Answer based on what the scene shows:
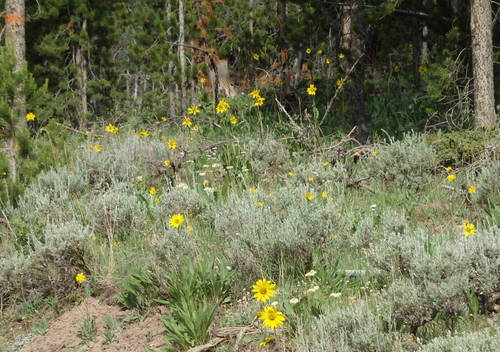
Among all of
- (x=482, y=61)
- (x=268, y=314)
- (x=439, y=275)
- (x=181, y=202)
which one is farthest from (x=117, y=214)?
(x=482, y=61)

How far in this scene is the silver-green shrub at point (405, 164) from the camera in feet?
Result: 21.2

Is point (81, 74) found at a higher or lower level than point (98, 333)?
higher

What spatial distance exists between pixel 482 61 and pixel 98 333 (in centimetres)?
557

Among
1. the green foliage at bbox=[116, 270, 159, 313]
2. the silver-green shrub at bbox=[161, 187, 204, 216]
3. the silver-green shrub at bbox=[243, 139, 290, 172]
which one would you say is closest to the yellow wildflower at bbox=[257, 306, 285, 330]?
the green foliage at bbox=[116, 270, 159, 313]

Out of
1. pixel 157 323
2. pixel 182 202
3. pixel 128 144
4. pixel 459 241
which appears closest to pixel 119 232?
pixel 182 202

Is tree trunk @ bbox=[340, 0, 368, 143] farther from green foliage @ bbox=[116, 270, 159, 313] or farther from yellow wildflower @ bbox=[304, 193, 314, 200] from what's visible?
green foliage @ bbox=[116, 270, 159, 313]

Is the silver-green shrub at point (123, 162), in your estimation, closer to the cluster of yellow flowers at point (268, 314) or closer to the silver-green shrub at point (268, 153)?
the silver-green shrub at point (268, 153)

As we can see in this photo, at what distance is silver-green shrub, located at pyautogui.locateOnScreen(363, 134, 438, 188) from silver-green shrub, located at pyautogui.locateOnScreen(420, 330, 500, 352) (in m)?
3.72

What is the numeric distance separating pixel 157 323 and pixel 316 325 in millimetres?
1225

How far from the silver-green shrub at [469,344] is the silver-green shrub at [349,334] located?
11.5 inches

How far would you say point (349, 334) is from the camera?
124 inches

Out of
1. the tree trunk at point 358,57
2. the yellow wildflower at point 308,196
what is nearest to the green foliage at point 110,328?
the yellow wildflower at point 308,196

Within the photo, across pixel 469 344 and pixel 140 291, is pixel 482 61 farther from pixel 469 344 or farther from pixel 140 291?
pixel 469 344

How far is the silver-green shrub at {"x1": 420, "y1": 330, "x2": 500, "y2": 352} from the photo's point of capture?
258 centimetres
